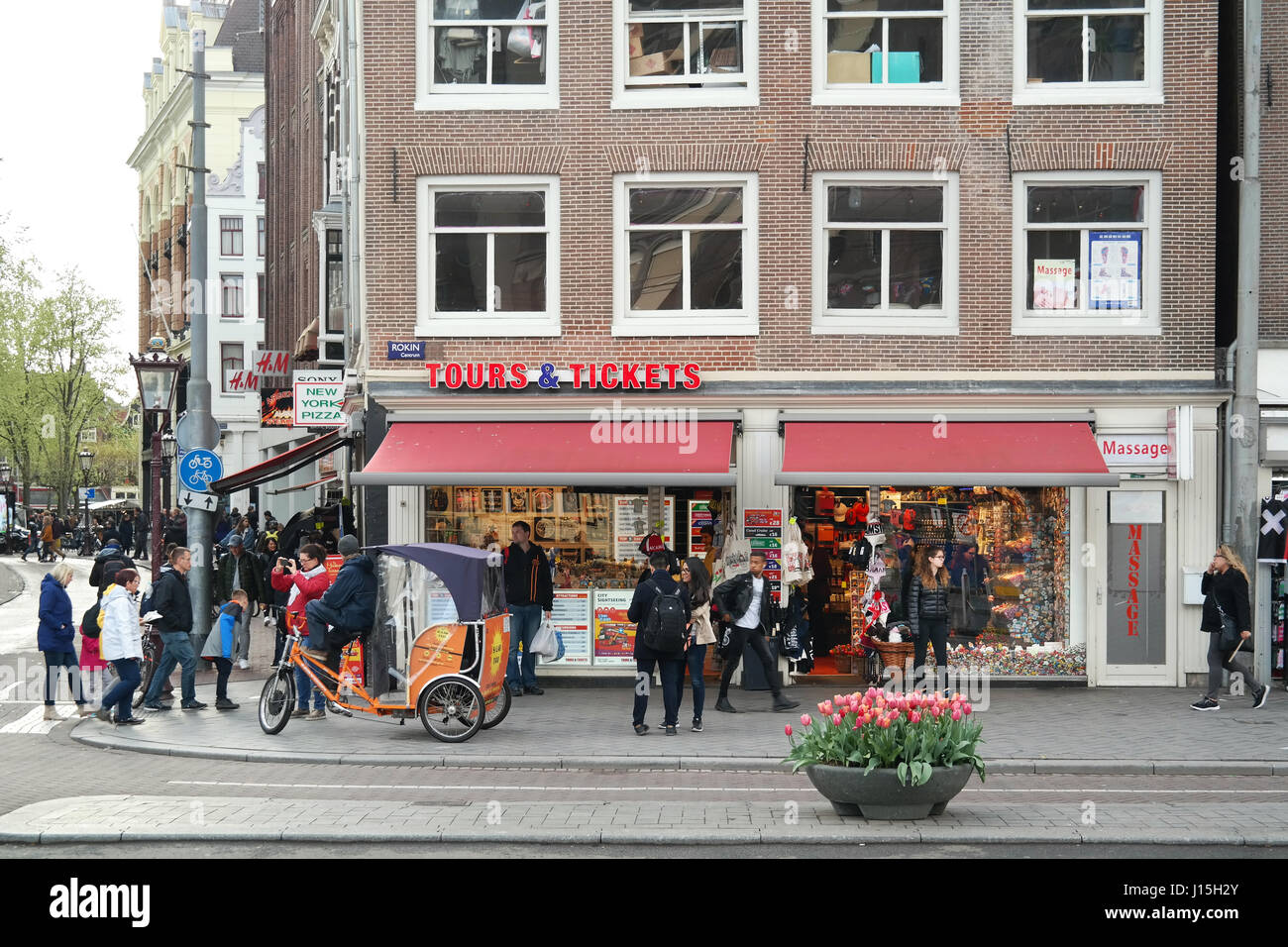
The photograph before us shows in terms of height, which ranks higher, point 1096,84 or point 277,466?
point 1096,84

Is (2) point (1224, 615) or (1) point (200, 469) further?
(1) point (200, 469)

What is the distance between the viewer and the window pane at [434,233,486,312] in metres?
19.1

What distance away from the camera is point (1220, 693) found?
17.7m

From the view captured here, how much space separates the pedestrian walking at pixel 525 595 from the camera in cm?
1775

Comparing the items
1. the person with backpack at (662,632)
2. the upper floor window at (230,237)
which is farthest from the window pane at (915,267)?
the upper floor window at (230,237)

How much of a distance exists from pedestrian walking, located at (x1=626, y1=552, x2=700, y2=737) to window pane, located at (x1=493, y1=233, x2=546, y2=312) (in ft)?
18.7

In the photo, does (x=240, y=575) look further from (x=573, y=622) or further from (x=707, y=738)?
(x=707, y=738)

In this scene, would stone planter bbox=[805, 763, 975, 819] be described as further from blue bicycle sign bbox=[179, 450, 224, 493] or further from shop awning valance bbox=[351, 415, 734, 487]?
blue bicycle sign bbox=[179, 450, 224, 493]

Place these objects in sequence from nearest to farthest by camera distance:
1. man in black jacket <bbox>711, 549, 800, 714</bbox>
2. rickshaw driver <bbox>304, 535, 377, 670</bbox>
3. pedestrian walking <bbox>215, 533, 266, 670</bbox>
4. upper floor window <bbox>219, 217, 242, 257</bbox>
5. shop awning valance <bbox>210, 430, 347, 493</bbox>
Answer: rickshaw driver <bbox>304, 535, 377, 670</bbox>, man in black jacket <bbox>711, 549, 800, 714</bbox>, shop awning valance <bbox>210, 430, 347, 493</bbox>, pedestrian walking <bbox>215, 533, 266, 670</bbox>, upper floor window <bbox>219, 217, 242, 257</bbox>

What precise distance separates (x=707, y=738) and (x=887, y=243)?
25.0 feet

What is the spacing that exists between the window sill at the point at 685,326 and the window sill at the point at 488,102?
9.84 feet

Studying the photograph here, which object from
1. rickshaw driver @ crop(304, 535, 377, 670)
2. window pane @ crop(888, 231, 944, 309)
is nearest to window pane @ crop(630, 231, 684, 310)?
window pane @ crop(888, 231, 944, 309)

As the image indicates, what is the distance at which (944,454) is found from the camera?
1783 centimetres

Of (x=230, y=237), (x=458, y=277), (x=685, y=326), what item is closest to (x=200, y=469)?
(x=458, y=277)
